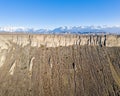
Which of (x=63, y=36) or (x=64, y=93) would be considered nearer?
(x=64, y=93)

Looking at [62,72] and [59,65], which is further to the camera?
[59,65]

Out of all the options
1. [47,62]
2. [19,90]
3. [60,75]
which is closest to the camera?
[19,90]

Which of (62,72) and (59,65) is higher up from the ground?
(59,65)

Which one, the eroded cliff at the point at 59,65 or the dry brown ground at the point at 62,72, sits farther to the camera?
the eroded cliff at the point at 59,65

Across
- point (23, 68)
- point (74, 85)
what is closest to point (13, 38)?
point (23, 68)

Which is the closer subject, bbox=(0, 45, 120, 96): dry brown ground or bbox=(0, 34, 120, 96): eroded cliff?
bbox=(0, 45, 120, 96): dry brown ground

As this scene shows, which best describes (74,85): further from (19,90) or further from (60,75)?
(19,90)

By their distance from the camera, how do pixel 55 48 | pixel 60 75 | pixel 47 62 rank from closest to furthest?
pixel 60 75, pixel 47 62, pixel 55 48

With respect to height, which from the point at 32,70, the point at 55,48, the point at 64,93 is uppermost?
the point at 55,48
